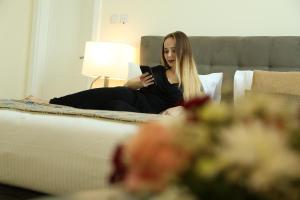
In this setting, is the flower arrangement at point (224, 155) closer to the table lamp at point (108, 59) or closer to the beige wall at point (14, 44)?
the table lamp at point (108, 59)

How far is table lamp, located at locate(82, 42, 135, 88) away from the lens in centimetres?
307

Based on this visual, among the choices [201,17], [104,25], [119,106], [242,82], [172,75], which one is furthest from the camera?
[104,25]

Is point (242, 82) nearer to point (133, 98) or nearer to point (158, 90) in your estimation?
point (158, 90)

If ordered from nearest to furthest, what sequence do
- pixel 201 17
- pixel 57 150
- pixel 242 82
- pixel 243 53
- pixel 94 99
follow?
pixel 57 150 < pixel 94 99 < pixel 242 82 < pixel 243 53 < pixel 201 17

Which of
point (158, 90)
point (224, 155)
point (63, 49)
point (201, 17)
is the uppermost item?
point (201, 17)

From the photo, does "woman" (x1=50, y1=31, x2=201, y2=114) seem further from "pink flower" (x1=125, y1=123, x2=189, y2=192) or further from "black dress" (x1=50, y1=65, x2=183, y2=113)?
"pink flower" (x1=125, y1=123, x2=189, y2=192)

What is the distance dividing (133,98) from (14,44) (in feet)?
6.54

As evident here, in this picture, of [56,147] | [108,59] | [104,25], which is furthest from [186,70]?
[56,147]

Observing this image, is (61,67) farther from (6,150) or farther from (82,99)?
(6,150)

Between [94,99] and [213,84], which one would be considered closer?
[94,99]

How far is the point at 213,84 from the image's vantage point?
271cm

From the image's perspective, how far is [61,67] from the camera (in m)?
3.89

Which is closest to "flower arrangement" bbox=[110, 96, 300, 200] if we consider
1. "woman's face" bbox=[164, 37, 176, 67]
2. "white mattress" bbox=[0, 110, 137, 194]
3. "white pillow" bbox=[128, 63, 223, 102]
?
"white mattress" bbox=[0, 110, 137, 194]

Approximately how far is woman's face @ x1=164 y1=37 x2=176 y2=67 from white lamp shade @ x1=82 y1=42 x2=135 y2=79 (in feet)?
1.57
